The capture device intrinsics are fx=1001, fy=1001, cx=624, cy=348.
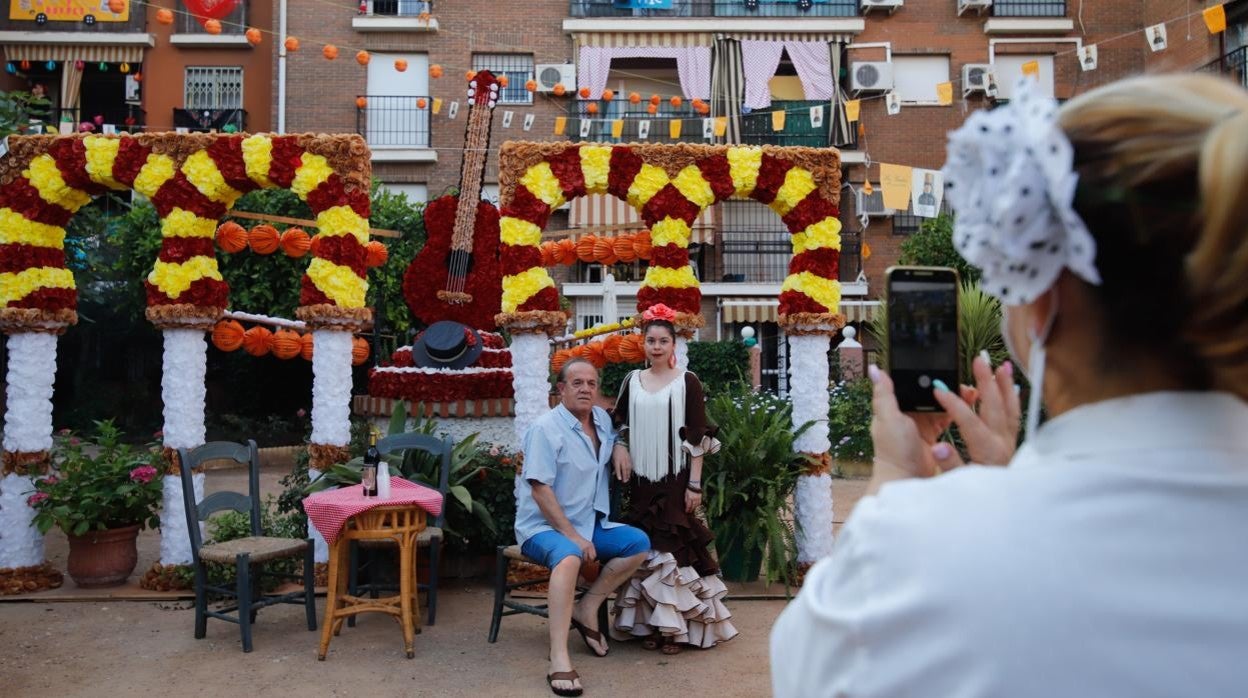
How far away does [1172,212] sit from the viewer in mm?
853

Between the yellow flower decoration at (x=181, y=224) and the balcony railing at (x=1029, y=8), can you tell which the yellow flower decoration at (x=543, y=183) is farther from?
the balcony railing at (x=1029, y=8)

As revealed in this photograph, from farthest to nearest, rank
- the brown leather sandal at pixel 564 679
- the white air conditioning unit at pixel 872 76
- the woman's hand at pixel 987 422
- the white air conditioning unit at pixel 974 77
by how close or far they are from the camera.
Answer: the white air conditioning unit at pixel 872 76 → the white air conditioning unit at pixel 974 77 → the brown leather sandal at pixel 564 679 → the woman's hand at pixel 987 422

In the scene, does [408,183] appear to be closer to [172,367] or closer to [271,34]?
[271,34]

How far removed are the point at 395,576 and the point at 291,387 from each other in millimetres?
14183

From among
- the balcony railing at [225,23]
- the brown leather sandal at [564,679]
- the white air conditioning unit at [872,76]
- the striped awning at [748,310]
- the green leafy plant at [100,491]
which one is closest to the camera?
the brown leather sandal at [564,679]

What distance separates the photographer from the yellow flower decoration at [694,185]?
7414mm

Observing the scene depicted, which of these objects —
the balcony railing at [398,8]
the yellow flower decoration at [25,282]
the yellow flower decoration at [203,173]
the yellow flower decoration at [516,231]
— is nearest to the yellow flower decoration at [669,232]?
the yellow flower decoration at [516,231]

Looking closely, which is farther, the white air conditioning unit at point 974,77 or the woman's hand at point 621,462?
the white air conditioning unit at point 974,77

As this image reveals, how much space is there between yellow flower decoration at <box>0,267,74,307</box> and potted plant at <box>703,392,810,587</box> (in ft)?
15.7

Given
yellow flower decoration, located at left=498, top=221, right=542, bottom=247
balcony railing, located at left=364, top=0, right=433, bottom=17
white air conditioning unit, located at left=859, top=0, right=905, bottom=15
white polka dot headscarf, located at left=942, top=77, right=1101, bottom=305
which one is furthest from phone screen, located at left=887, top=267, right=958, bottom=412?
white air conditioning unit, located at left=859, top=0, right=905, bottom=15

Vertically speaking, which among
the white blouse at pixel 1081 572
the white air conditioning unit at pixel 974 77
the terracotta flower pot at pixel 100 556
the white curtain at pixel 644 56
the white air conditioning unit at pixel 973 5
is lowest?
the terracotta flower pot at pixel 100 556

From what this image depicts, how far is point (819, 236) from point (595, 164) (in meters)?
1.74

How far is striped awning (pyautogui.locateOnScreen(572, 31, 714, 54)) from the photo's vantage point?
20.7 m

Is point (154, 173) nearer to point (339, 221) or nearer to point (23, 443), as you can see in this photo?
point (339, 221)
